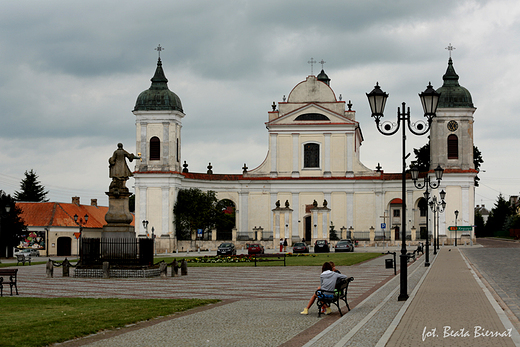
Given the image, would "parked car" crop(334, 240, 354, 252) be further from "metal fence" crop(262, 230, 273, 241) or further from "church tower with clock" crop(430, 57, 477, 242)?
"metal fence" crop(262, 230, 273, 241)

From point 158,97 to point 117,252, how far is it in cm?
4606

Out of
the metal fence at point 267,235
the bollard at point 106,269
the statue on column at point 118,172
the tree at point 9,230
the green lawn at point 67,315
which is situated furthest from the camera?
the metal fence at point 267,235

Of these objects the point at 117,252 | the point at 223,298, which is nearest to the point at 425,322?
the point at 223,298

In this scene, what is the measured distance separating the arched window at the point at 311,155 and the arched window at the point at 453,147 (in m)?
14.6

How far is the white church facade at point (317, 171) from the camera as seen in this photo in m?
72.9

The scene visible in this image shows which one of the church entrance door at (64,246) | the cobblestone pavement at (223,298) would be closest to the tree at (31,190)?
the church entrance door at (64,246)

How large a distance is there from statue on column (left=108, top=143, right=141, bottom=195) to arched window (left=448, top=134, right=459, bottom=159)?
5169cm

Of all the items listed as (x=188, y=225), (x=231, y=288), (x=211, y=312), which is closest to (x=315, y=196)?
(x=188, y=225)

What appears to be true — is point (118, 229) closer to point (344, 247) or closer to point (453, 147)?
point (344, 247)

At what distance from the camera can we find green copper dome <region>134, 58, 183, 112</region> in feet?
236

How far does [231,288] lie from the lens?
21.9m

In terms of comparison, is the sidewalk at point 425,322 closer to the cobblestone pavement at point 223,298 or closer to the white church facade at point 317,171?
the cobblestone pavement at point 223,298

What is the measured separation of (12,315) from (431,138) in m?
64.8

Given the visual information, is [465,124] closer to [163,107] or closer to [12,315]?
[163,107]
